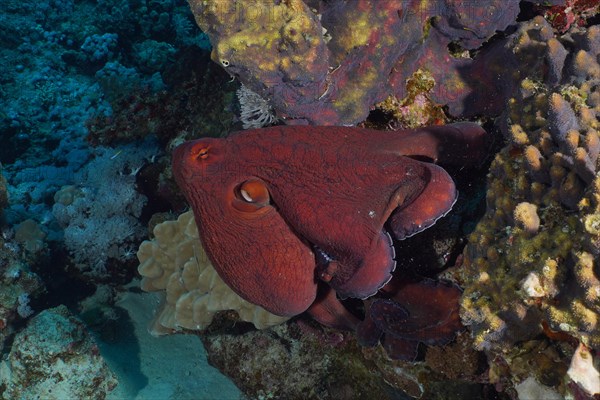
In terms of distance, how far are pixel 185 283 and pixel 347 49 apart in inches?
110

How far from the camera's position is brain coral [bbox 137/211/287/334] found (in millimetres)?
4027

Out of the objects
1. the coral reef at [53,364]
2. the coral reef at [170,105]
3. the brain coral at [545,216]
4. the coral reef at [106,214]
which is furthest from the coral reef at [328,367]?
the coral reef at [170,105]

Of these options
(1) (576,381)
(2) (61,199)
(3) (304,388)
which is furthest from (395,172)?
(2) (61,199)

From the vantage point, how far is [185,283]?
14.4 ft

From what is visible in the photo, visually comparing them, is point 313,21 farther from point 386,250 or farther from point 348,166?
point 386,250

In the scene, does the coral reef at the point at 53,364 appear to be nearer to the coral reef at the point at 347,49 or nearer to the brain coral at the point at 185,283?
the brain coral at the point at 185,283

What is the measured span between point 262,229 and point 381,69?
3.90 feet

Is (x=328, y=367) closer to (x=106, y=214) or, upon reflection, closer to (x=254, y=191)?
(x=254, y=191)

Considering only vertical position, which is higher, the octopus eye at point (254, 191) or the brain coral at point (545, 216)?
the brain coral at point (545, 216)

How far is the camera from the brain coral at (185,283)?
4.03 meters

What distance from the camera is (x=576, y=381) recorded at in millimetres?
1767

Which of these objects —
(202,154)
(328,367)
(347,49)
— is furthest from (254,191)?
(328,367)

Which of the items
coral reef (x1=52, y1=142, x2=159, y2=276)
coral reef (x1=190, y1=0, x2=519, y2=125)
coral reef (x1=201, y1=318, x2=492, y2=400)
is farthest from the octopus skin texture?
coral reef (x1=52, y1=142, x2=159, y2=276)

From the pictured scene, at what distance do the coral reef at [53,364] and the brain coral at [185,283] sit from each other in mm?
1100
